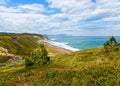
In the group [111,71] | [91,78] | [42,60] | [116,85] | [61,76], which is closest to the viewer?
[116,85]

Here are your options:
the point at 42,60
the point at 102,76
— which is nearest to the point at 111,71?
the point at 102,76

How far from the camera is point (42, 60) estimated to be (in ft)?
183

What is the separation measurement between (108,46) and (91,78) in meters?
47.2

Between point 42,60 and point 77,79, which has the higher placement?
point 77,79

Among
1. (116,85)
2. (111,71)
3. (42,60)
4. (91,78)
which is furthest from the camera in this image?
(42,60)

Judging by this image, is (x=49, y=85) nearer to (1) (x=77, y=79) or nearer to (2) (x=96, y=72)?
(1) (x=77, y=79)

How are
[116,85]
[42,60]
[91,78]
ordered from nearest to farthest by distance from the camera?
[116,85] → [91,78] → [42,60]

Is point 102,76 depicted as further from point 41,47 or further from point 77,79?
point 41,47

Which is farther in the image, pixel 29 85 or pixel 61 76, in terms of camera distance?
pixel 61 76

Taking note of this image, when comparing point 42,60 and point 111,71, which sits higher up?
point 111,71

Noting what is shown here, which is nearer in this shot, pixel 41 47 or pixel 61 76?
pixel 61 76

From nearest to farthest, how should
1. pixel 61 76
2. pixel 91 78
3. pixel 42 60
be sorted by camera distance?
1. pixel 91 78
2. pixel 61 76
3. pixel 42 60

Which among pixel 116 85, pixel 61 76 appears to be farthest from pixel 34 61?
pixel 116 85

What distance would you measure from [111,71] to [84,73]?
5.58 feet
